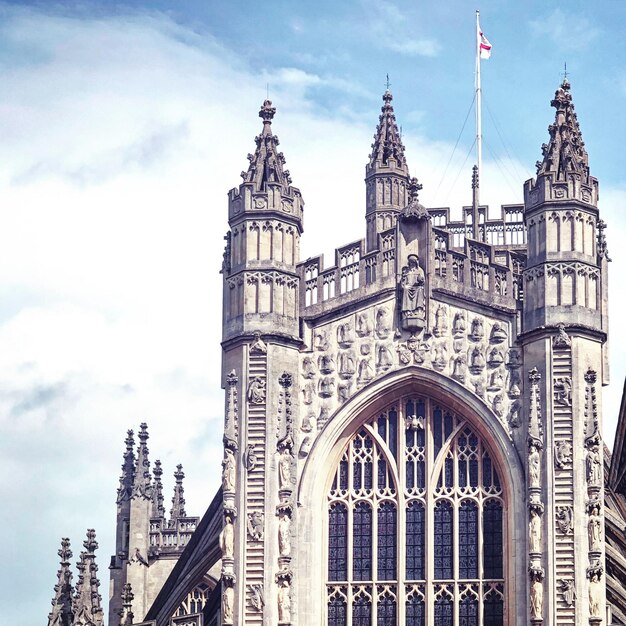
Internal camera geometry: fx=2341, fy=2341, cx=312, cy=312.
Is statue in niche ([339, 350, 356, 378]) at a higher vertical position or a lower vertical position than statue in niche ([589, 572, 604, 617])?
higher

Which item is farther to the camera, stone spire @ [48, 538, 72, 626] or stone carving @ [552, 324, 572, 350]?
stone spire @ [48, 538, 72, 626]

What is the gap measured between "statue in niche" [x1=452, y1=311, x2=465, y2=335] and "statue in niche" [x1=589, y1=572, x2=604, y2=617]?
7.14 meters

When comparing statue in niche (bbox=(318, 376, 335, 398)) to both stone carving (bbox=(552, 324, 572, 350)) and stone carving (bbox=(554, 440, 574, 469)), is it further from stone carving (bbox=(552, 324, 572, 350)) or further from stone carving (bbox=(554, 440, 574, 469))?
stone carving (bbox=(554, 440, 574, 469))

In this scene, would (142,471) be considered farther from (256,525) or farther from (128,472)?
(256,525)

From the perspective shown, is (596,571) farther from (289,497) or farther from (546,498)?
(289,497)

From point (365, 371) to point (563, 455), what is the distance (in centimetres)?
556

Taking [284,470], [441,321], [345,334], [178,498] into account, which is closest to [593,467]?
[441,321]

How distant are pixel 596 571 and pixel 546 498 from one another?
215 cm

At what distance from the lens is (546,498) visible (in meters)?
56.7

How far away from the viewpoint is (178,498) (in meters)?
75.7

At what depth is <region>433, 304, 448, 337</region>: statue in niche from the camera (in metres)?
58.9

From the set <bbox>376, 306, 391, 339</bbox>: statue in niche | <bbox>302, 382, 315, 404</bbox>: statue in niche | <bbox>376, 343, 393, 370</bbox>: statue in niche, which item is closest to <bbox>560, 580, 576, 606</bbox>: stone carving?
<bbox>376, 343, 393, 370</bbox>: statue in niche

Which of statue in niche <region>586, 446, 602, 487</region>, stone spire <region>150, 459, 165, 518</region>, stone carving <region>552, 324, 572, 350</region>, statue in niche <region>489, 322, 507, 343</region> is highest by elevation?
statue in niche <region>489, 322, 507, 343</region>

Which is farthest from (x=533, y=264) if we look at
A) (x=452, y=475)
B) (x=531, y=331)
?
(x=452, y=475)
